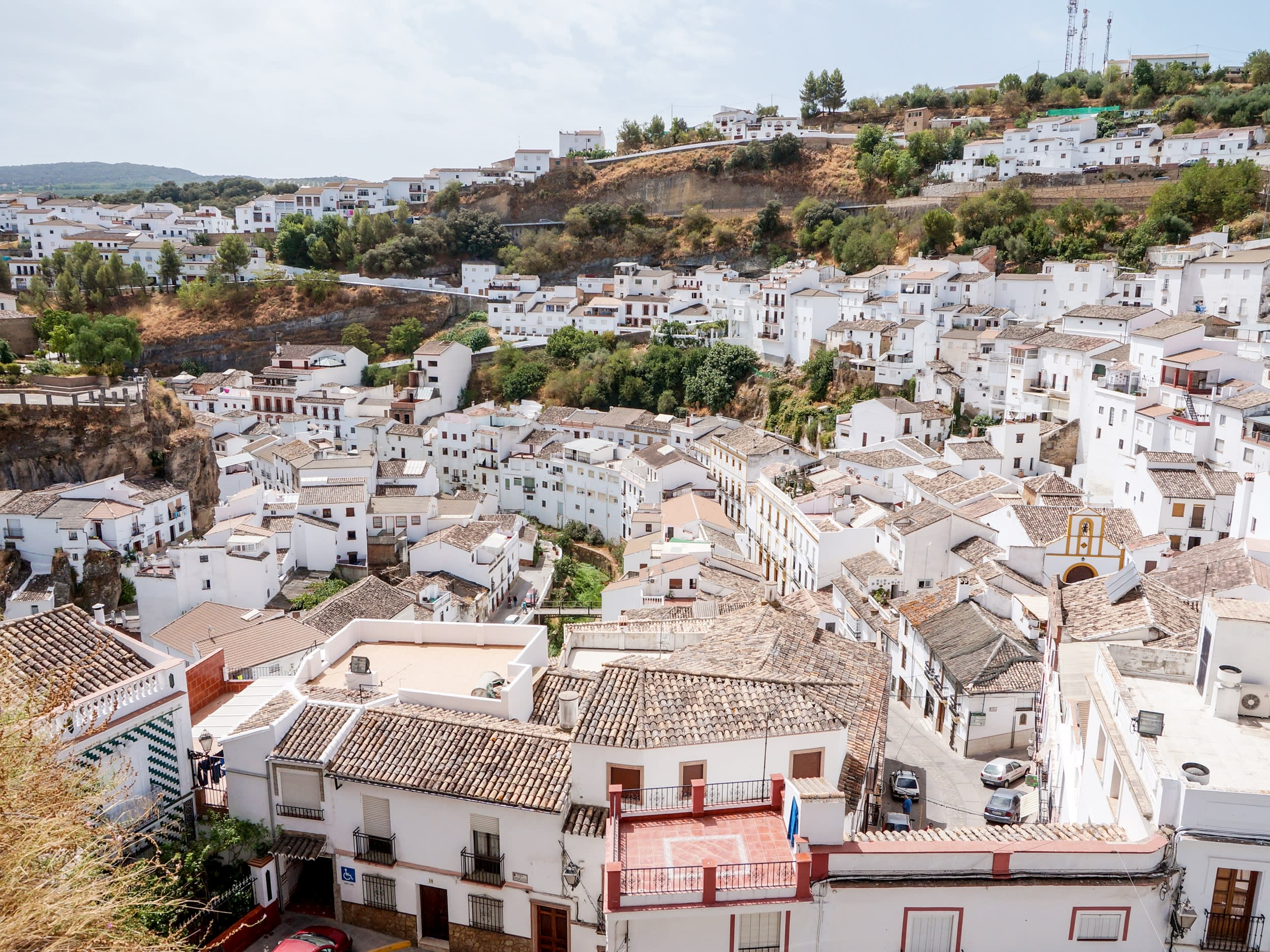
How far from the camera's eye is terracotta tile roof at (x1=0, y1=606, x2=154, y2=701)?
11.0m

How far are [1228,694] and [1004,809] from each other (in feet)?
23.1

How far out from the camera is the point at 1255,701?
1088 centimetres

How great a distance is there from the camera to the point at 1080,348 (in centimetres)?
3731

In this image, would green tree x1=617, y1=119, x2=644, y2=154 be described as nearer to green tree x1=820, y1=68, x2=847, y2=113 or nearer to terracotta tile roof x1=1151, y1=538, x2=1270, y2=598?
green tree x1=820, y1=68, x2=847, y2=113

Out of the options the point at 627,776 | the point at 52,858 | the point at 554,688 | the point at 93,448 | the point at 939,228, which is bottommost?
the point at 93,448

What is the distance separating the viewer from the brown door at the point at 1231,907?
29.4ft

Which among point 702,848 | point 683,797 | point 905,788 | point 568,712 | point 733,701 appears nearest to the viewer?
point 702,848

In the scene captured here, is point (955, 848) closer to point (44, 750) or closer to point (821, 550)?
point (44, 750)

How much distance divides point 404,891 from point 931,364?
3854 cm

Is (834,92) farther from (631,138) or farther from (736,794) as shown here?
(736,794)

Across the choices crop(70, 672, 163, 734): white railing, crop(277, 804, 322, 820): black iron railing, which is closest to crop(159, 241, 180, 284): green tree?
crop(70, 672, 163, 734): white railing

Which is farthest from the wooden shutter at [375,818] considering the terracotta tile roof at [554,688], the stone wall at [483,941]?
the terracotta tile roof at [554,688]

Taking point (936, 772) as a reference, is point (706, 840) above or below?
above

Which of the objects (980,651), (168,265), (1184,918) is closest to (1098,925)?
(1184,918)
